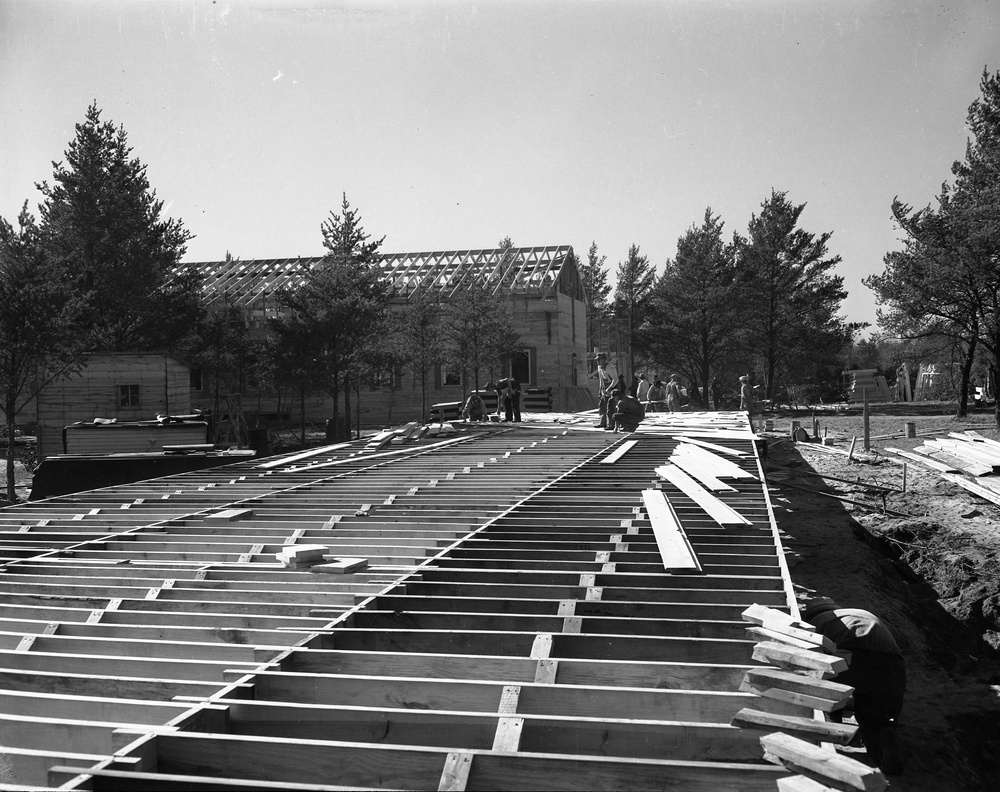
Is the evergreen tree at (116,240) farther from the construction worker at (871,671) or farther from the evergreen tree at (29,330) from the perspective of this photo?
the construction worker at (871,671)

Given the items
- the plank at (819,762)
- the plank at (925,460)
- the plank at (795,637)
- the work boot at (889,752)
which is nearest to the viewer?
the plank at (819,762)

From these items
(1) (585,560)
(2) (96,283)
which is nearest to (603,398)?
(1) (585,560)

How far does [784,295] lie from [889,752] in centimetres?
3690

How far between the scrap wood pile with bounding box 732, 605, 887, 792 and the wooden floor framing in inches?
3.4

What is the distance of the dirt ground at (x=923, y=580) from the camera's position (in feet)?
22.5

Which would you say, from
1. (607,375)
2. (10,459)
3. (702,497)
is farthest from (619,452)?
(10,459)

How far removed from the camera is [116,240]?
33125 mm

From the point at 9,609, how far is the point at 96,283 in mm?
29281

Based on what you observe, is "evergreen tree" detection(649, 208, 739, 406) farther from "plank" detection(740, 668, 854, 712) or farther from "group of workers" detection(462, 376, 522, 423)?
"plank" detection(740, 668, 854, 712)

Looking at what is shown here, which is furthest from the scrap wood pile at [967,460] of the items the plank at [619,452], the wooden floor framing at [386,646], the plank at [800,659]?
the plank at [800,659]

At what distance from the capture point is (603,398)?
2052 cm

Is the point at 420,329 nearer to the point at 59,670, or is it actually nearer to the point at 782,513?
the point at 782,513

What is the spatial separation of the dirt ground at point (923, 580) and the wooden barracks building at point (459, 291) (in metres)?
20.1

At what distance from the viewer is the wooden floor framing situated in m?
3.27
